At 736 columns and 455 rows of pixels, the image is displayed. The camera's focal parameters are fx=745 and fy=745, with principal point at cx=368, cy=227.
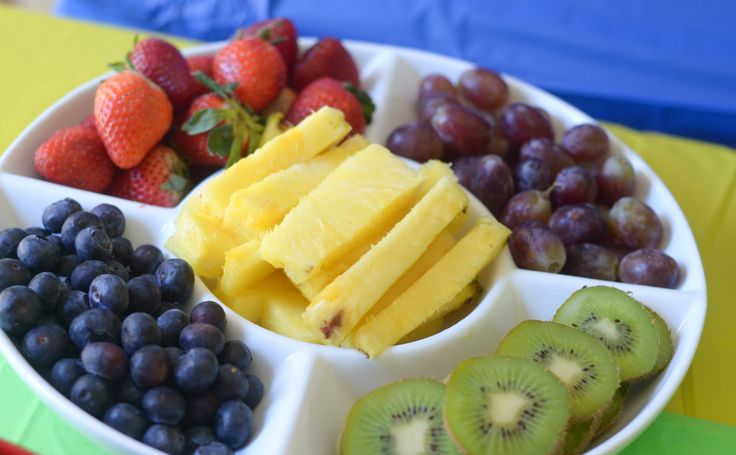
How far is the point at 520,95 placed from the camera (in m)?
1.70

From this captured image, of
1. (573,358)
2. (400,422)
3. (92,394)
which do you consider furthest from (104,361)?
(573,358)

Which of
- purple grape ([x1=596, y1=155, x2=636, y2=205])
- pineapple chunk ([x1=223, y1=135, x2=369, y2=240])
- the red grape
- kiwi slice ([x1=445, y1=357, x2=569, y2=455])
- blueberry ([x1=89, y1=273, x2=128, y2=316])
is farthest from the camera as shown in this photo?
purple grape ([x1=596, y1=155, x2=636, y2=205])

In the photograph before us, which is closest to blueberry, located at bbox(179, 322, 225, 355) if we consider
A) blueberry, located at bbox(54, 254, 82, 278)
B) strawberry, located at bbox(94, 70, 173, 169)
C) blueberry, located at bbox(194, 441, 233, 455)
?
blueberry, located at bbox(194, 441, 233, 455)

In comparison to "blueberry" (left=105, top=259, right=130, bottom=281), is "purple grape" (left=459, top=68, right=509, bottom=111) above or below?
below

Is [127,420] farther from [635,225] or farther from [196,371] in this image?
[635,225]

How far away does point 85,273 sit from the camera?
105 centimetres

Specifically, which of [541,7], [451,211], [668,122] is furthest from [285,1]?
[451,211]

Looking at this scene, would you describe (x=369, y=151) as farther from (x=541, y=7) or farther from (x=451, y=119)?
(x=541, y=7)

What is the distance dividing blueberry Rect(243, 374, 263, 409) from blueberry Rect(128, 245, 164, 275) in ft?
0.83

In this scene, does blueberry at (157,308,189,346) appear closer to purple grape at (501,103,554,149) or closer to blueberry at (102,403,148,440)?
blueberry at (102,403,148,440)

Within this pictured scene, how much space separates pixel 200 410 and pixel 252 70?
29.4 inches

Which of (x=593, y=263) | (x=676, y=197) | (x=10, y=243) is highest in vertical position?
(x=10, y=243)

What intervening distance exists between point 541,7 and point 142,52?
1.24 m

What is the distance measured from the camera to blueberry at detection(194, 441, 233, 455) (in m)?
0.91
